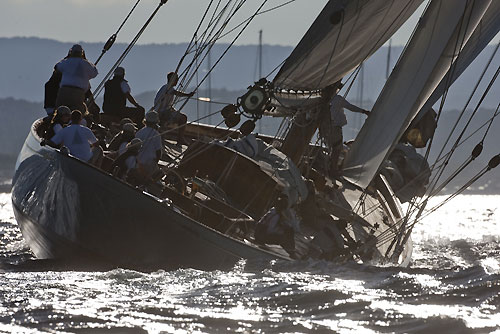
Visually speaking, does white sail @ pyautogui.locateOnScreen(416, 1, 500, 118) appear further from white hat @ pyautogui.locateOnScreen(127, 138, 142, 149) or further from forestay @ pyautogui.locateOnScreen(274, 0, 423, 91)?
white hat @ pyautogui.locateOnScreen(127, 138, 142, 149)

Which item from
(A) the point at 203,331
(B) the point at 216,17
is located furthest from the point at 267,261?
(B) the point at 216,17

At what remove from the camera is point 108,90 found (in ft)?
65.7

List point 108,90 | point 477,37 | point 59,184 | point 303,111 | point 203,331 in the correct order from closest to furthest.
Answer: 1. point 203,331
2. point 59,184
3. point 477,37
4. point 303,111
5. point 108,90

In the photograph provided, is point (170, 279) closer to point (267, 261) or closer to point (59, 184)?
point (267, 261)

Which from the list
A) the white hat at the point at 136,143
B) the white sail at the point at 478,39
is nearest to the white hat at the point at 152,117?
the white hat at the point at 136,143

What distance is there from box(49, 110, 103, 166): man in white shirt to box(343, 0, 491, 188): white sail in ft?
13.5

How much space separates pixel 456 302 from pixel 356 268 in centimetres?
285

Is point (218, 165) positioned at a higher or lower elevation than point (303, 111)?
lower

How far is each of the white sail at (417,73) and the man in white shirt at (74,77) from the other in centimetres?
395

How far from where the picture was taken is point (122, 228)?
1388cm

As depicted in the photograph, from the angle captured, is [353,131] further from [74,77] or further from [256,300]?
[256,300]

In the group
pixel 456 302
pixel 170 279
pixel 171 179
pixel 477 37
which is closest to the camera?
pixel 456 302

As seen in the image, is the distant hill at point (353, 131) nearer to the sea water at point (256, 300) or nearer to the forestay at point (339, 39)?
the forestay at point (339, 39)

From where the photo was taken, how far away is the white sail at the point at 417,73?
16734mm
